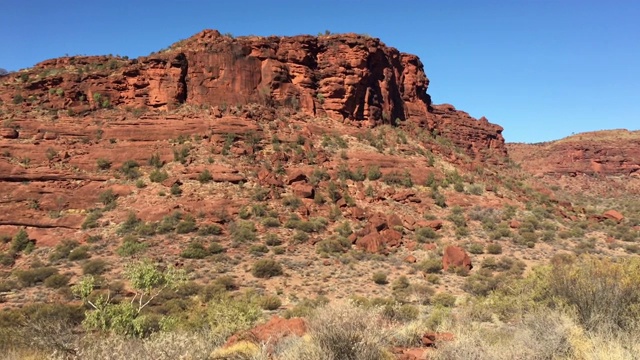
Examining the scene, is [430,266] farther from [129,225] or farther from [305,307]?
[129,225]

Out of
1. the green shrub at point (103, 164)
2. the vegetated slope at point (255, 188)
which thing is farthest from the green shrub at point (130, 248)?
the green shrub at point (103, 164)

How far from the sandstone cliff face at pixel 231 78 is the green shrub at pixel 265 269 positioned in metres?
19.7

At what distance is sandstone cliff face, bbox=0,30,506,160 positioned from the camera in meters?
34.4

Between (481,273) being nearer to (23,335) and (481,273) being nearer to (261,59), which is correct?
(23,335)

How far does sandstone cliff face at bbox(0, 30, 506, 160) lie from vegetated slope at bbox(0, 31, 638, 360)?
15 cm

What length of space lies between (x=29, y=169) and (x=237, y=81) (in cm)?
1696

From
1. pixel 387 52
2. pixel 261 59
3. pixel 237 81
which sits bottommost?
pixel 237 81

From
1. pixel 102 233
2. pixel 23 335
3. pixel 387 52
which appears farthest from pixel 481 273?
pixel 387 52

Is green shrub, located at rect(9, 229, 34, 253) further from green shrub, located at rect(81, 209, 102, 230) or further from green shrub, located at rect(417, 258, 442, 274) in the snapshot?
green shrub, located at rect(417, 258, 442, 274)

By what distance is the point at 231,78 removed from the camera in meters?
35.4

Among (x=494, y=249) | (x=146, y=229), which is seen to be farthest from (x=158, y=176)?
(x=494, y=249)

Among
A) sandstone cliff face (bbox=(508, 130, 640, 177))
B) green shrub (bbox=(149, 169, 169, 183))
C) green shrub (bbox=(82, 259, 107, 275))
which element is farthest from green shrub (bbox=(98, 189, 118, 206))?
sandstone cliff face (bbox=(508, 130, 640, 177))

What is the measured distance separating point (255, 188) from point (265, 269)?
30.0ft

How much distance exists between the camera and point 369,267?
66.4 ft
